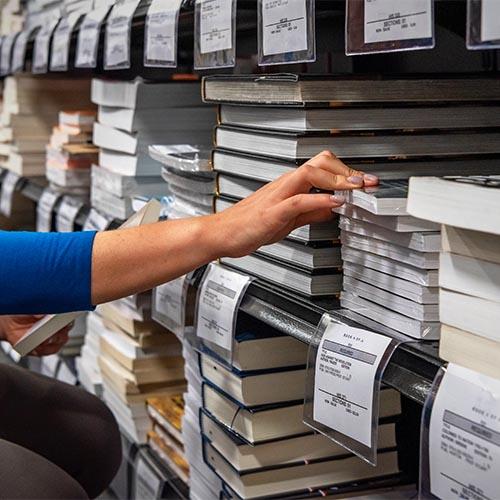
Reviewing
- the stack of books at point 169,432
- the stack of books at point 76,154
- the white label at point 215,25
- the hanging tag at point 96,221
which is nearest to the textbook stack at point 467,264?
the white label at point 215,25

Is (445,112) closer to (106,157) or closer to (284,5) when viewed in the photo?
(284,5)

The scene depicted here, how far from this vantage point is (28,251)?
1.25 meters

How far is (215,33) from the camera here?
4.40 feet

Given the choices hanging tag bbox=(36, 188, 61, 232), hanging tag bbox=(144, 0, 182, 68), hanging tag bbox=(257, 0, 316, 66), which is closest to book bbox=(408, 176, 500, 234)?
hanging tag bbox=(257, 0, 316, 66)

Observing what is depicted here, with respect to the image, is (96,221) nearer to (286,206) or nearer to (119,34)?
(119,34)

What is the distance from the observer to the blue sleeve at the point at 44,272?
1.25 m

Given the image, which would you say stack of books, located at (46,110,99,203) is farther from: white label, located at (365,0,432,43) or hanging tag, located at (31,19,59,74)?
white label, located at (365,0,432,43)

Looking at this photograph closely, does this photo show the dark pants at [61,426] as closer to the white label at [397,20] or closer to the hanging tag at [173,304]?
the hanging tag at [173,304]

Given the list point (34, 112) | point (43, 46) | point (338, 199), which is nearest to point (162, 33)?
point (338, 199)

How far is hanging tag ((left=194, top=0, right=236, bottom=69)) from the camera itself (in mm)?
1292

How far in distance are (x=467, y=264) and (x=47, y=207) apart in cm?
188

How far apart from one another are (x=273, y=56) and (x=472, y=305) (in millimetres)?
437

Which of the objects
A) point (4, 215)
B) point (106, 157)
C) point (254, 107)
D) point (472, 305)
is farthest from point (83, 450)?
point (4, 215)

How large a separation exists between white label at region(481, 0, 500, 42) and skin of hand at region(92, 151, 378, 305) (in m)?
0.35
